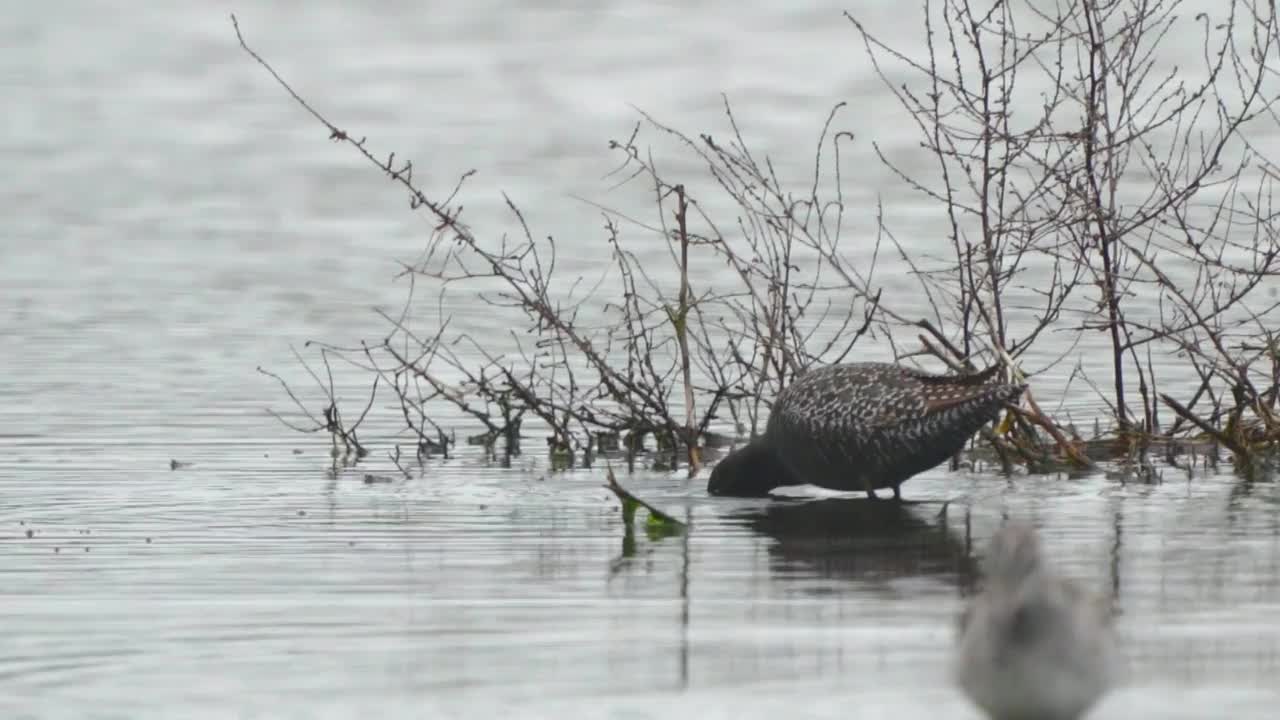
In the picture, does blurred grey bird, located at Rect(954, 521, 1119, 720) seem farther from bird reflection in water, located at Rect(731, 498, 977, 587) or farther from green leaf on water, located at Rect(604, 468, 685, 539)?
green leaf on water, located at Rect(604, 468, 685, 539)

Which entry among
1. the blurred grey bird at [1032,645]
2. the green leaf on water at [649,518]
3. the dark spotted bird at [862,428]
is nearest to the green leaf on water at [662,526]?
the green leaf on water at [649,518]

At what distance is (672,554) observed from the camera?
30.6 feet

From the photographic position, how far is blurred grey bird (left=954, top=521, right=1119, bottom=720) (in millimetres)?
5957

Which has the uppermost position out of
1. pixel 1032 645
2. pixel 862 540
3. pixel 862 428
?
pixel 862 428

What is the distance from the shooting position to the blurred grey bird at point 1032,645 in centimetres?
596

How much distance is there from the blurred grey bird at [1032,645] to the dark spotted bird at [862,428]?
4048mm

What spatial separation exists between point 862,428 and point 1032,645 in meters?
4.70

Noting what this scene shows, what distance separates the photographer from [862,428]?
34.9ft

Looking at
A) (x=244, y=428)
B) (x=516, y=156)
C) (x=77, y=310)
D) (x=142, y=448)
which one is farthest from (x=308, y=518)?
(x=516, y=156)

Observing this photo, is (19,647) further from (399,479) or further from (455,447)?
(455,447)

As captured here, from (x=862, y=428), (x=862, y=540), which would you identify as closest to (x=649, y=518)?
(x=862, y=540)

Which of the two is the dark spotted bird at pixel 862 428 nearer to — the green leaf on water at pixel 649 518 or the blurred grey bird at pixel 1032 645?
the green leaf on water at pixel 649 518

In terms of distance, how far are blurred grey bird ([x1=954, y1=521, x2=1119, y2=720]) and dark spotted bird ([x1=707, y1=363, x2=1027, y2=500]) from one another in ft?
13.3

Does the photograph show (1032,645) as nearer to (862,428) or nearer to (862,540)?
(862,540)
